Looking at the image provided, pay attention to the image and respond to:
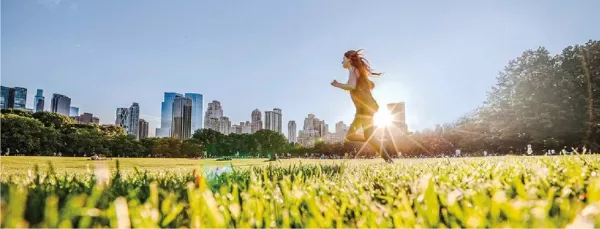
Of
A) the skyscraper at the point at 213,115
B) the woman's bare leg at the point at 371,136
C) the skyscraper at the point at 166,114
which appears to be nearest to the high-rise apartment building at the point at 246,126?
the skyscraper at the point at 213,115

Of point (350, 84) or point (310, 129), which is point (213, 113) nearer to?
point (310, 129)

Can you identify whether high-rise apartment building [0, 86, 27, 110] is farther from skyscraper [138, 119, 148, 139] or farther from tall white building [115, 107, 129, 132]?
skyscraper [138, 119, 148, 139]

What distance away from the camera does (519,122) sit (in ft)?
133

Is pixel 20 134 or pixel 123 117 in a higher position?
pixel 123 117

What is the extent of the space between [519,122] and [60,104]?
484 feet

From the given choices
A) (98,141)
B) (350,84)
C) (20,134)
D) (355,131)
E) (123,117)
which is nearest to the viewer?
(350,84)

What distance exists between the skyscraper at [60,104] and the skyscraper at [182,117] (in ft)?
122

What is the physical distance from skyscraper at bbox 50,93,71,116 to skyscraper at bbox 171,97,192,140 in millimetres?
37301

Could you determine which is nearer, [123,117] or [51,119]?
[51,119]

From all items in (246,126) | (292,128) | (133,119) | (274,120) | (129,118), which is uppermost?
(129,118)

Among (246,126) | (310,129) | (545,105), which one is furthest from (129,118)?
(545,105)

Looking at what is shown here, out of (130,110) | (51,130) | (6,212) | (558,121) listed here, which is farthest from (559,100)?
(130,110)

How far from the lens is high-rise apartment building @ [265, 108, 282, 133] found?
130250 millimetres

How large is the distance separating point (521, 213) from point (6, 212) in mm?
2283
